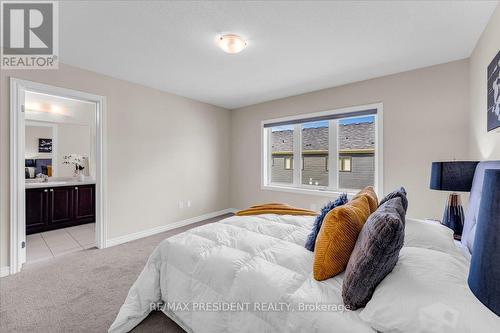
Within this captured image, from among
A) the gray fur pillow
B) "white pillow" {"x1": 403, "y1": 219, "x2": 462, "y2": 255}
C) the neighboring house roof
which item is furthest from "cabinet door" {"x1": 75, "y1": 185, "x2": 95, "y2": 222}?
"white pillow" {"x1": 403, "y1": 219, "x2": 462, "y2": 255}

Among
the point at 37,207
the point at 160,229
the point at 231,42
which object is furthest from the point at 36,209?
the point at 231,42

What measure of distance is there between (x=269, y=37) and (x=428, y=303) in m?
2.36

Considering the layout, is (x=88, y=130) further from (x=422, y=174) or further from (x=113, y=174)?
(x=422, y=174)

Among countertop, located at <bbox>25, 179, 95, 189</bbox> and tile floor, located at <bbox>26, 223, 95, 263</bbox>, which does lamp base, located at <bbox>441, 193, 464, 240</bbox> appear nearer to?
tile floor, located at <bbox>26, 223, 95, 263</bbox>

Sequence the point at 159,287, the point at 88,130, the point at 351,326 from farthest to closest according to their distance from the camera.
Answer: the point at 88,130, the point at 159,287, the point at 351,326

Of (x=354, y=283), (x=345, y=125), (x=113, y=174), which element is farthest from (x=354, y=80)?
(x=113, y=174)

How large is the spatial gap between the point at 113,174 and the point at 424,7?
4.06 m

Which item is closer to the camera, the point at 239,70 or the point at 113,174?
the point at 239,70

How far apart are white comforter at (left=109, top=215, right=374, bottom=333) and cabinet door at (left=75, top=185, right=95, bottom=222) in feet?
11.9

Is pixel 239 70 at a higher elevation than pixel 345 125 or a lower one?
higher

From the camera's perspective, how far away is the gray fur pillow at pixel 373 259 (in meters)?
0.94

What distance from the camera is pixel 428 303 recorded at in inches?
33.6

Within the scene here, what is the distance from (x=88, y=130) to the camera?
5180mm

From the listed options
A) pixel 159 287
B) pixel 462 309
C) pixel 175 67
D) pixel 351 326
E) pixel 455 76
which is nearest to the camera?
pixel 462 309
